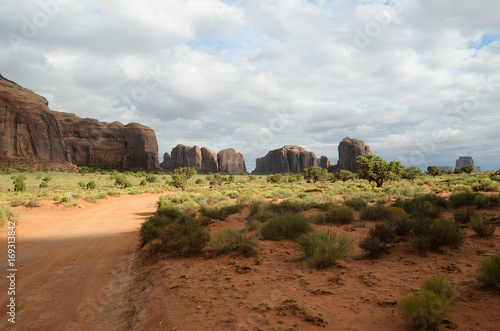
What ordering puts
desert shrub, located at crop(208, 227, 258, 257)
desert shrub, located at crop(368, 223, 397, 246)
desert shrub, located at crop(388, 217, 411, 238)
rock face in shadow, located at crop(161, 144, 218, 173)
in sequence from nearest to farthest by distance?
desert shrub, located at crop(208, 227, 258, 257)
desert shrub, located at crop(368, 223, 397, 246)
desert shrub, located at crop(388, 217, 411, 238)
rock face in shadow, located at crop(161, 144, 218, 173)

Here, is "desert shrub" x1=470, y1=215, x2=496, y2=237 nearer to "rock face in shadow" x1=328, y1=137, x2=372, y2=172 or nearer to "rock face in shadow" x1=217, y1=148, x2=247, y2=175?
"rock face in shadow" x1=328, y1=137, x2=372, y2=172

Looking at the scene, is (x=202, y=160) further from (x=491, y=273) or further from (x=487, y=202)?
(x=491, y=273)

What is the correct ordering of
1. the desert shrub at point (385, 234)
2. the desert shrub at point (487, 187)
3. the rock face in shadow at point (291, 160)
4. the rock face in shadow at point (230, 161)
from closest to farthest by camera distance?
the desert shrub at point (385, 234) → the desert shrub at point (487, 187) → the rock face in shadow at point (291, 160) → the rock face in shadow at point (230, 161)

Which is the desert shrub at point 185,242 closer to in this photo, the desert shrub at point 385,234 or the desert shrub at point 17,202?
the desert shrub at point 385,234

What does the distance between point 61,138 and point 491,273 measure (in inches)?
3792

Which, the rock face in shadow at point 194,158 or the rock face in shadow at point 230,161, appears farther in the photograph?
the rock face in shadow at point 230,161

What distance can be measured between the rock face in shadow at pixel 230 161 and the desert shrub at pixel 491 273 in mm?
130770

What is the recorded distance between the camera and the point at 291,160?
137 meters

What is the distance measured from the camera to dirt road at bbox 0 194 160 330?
460cm

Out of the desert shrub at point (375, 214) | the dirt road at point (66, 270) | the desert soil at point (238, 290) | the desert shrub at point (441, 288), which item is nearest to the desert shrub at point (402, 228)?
the desert soil at point (238, 290)

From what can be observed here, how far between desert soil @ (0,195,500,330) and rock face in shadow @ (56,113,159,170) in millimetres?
99661

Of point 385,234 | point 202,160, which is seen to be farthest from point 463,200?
point 202,160

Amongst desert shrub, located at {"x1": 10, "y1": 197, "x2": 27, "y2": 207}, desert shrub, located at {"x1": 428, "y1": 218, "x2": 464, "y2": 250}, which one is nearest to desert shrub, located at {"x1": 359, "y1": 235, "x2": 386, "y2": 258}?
desert shrub, located at {"x1": 428, "y1": 218, "x2": 464, "y2": 250}

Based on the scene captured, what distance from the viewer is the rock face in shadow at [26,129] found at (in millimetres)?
64500
